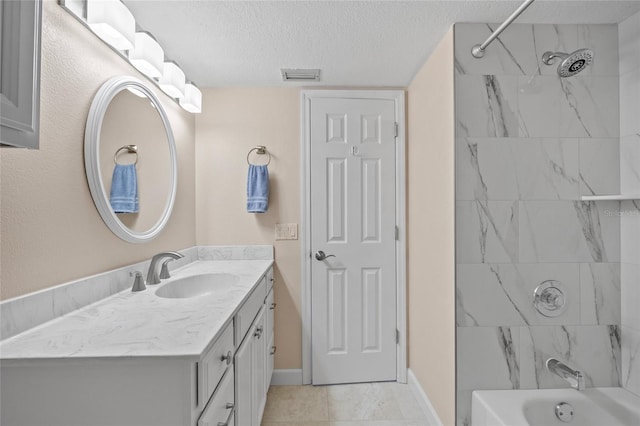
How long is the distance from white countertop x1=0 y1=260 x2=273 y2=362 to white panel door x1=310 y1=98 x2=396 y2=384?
41.6 inches

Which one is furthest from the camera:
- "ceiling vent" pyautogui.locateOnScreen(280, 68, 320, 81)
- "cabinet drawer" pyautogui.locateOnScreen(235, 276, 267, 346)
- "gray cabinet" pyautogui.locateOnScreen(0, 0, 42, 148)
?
"ceiling vent" pyautogui.locateOnScreen(280, 68, 320, 81)

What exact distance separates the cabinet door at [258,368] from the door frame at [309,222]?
1.73ft

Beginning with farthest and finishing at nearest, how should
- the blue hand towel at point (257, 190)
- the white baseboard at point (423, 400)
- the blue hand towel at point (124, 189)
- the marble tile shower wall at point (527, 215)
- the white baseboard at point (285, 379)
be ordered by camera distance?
the white baseboard at point (285, 379) → the blue hand towel at point (257, 190) → the white baseboard at point (423, 400) → the marble tile shower wall at point (527, 215) → the blue hand towel at point (124, 189)

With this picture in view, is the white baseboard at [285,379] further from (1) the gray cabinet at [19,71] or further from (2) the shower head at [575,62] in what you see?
(2) the shower head at [575,62]

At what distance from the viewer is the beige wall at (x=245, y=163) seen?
7.87 feet

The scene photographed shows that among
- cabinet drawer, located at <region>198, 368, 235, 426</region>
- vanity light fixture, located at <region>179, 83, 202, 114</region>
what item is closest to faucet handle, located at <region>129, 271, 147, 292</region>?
cabinet drawer, located at <region>198, 368, 235, 426</region>

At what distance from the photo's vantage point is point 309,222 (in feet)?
7.79

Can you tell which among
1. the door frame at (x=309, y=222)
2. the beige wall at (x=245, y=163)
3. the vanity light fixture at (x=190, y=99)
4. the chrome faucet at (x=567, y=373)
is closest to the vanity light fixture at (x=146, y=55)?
the vanity light fixture at (x=190, y=99)

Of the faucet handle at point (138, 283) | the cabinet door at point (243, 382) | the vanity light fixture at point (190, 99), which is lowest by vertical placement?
the cabinet door at point (243, 382)

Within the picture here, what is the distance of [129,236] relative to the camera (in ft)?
5.03

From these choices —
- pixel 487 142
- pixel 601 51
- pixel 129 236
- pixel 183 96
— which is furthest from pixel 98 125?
pixel 601 51

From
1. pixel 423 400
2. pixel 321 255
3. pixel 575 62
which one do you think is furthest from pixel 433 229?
pixel 423 400

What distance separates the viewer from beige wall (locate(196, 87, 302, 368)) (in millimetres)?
2398

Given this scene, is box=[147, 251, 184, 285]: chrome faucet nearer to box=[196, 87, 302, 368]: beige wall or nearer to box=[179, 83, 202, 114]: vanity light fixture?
box=[196, 87, 302, 368]: beige wall
